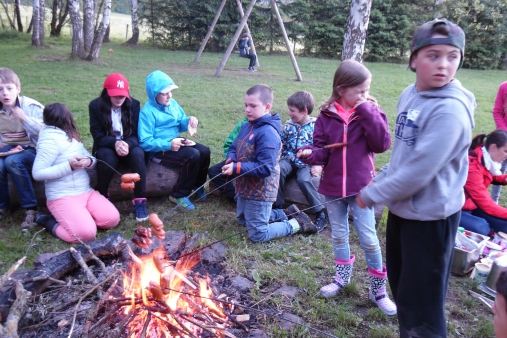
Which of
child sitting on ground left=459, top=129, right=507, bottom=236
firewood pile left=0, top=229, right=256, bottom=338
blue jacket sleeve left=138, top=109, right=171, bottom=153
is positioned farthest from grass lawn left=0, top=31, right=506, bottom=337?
child sitting on ground left=459, top=129, right=507, bottom=236

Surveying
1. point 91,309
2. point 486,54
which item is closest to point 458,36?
point 91,309

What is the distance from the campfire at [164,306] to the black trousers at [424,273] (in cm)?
105

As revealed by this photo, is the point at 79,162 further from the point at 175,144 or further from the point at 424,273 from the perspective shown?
the point at 424,273

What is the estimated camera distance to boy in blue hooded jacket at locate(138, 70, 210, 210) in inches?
178

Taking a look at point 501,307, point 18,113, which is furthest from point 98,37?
point 501,307

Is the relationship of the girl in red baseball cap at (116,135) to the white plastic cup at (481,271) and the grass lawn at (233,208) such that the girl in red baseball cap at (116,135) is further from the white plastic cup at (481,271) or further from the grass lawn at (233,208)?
the white plastic cup at (481,271)

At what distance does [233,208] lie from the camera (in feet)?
15.6

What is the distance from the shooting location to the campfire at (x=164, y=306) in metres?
2.30

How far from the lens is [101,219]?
4.04m

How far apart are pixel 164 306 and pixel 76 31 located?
46.7 feet

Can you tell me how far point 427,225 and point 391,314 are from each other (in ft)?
3.91

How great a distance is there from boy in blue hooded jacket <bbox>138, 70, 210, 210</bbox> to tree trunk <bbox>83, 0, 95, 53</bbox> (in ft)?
36.3

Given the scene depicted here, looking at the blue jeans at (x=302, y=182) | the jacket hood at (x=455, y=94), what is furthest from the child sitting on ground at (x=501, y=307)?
the blue jeans at (x=302, y=182)

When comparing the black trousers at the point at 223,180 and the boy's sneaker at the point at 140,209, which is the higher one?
the black trousers at the point at 223,180
